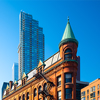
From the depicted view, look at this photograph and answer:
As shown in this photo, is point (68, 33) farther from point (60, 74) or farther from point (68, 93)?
point (68, 93)

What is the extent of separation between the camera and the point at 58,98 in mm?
49000

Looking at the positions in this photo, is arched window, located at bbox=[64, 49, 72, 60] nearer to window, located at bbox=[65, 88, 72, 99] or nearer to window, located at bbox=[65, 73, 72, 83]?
window, located at bbox=[65, 73, 72, 83]

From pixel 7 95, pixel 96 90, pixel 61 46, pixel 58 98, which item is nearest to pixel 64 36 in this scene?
pixel 61 46

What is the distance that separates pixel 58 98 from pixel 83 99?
95.5 m

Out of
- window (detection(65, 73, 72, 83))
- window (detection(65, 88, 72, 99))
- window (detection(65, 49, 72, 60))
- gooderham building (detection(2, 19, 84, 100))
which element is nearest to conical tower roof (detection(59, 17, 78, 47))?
gooderham building (detection(2, 19, 84, 100))

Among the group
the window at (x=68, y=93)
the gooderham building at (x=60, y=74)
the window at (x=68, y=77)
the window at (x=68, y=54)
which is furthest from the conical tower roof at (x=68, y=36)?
the window at (x=68, y=93)

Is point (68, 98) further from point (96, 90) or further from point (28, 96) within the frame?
point (96, 90)

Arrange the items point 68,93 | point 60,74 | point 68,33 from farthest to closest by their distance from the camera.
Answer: point 68,33
point 60,74
point 68,93

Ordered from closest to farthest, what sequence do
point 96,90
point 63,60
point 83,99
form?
point 63,60 → point 96,90 → point 83,99

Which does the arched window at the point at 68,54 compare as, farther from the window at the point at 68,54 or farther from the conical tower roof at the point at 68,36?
the conical tower roof at the point at 68,36

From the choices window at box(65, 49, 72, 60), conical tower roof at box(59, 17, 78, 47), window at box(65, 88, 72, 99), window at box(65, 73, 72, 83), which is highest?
conical tower roof at box(59, 17, 78, 47)

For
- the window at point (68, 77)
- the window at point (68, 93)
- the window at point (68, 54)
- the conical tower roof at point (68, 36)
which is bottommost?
the window at point (68, 93)

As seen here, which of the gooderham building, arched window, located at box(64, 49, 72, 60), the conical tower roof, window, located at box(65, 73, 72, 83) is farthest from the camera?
the conical tower roof

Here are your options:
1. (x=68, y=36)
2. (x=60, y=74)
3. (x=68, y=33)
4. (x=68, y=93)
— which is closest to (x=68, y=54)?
(x=68, y=36)
